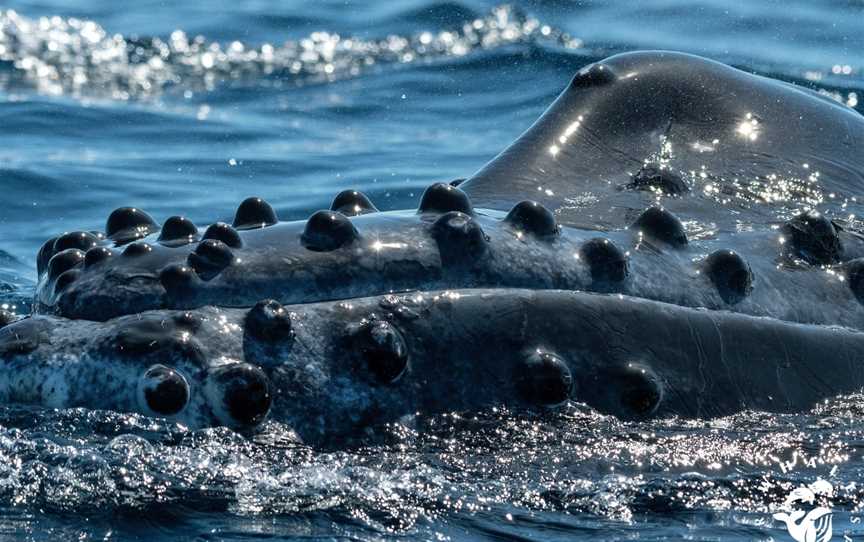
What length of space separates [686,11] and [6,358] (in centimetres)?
1551

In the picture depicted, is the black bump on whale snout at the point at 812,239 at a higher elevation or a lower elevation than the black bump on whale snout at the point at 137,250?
lower

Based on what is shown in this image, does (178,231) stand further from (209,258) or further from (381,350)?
(381,350)

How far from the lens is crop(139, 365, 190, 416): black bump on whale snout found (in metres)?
4.70

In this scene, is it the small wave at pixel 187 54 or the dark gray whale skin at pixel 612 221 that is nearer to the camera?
the dark gray whale skin at pixel 612 221

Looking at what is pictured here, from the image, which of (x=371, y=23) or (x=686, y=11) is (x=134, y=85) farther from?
(x=686, y=11)

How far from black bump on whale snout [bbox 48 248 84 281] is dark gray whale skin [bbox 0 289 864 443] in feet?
0.98

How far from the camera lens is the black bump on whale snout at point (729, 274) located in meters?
5.59

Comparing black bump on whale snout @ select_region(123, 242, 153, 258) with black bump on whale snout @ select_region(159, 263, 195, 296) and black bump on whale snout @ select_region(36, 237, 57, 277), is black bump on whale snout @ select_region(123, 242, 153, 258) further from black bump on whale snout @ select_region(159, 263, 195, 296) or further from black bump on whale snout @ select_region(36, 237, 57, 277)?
black bump on whale snout @ select_region(36, 237, 57, 277)

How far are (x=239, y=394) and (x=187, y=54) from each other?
1373 centimetres

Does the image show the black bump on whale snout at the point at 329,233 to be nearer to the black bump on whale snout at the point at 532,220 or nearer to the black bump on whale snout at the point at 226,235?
the black bump on whale snout at the point at 226,235

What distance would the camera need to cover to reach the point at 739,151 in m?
6.96

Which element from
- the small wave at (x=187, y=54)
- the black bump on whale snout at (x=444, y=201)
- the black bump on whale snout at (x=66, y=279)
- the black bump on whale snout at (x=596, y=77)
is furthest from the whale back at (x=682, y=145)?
the small wave at (x=187, y=54)

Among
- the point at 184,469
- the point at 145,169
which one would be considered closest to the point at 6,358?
the point at 184,469

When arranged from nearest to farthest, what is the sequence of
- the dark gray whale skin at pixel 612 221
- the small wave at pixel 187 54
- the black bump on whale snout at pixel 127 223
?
1. the dark gray whale skin at pixel 612 221
2. the black bump on whale snout at pixel 127 223
3. the small wave at pixel 187 54
